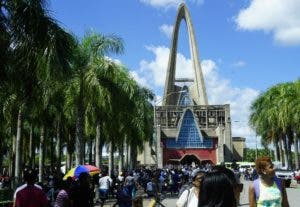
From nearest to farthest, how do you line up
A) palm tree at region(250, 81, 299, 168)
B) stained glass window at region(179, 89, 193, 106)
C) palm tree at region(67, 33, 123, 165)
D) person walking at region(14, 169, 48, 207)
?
person walking at region(14, 169, 48, 207) < palm tree at region(67, 33, 123, 165) < palm tree at region(250, 81, 299, 168) < stained glass window at region(179, 89, 193, 106)

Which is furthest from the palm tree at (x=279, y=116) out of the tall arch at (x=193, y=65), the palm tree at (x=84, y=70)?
the tall arch at (x=193, y=65)

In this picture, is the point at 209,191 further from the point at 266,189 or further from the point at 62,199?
the point at 62,199

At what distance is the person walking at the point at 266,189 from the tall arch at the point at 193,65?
411 ft

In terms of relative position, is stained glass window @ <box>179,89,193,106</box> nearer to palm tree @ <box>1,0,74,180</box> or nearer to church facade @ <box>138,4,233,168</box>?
church facade @ <box>138,4,233,168</box>

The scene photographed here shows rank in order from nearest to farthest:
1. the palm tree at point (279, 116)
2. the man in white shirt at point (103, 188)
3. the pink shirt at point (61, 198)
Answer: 1. the pink shirt at point (61, 198)
2. the man in white shirt at point (103, 188)
3. the palm tree at point (279, 116)

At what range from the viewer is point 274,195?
20.6 feet

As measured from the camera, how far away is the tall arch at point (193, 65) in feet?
448

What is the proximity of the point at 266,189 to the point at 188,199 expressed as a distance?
2.93 feet

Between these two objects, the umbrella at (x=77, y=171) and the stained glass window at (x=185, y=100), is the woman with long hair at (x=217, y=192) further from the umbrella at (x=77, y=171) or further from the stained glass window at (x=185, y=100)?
the stained glass window at (x=185, y=100)

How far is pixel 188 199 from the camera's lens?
20.5 feet

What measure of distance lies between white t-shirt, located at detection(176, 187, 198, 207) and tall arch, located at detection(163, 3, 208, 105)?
125 meters

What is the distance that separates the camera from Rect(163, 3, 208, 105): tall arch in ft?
448

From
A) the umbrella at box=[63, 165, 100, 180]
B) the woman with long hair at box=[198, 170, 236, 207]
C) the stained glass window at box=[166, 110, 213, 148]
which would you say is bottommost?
the woman with long hair at box=[198, 170, 236, 207]

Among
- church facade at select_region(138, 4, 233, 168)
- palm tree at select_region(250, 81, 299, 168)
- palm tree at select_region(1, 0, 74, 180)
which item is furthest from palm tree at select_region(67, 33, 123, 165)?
church facade at select_region(138, 4, 233, 168)
